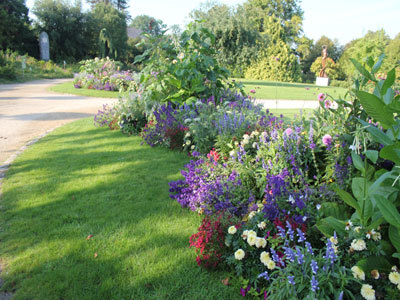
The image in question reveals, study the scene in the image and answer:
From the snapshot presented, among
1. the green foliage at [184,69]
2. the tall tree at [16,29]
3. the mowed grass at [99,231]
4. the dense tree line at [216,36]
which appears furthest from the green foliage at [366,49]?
the tall tree at [16,29]

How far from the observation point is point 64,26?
34.9 metres

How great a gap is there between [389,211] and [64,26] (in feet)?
133

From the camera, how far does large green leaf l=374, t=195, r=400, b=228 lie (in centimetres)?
132

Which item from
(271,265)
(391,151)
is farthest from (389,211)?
(271,265)

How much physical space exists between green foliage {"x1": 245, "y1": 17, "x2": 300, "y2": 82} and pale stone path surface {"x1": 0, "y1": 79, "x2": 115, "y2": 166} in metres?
23.3

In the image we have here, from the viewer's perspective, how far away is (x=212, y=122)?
14.9ft

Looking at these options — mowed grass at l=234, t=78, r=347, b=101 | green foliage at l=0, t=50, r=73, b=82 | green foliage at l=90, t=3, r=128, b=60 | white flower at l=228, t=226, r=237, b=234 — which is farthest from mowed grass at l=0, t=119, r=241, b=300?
green foliage at l=90, t=3, r=128, b=60

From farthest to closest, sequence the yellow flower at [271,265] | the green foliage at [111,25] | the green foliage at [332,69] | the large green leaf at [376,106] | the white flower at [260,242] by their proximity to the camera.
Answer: the green foliage at [332,69] < the green foliage at [111,25] < the white flower at [260,242] < the yellow flower at [271,265] < the large green leaf at [376,106]

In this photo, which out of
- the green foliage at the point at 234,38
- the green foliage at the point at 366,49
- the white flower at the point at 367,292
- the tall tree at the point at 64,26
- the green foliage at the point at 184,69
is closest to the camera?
the white flower at the point at 367,292

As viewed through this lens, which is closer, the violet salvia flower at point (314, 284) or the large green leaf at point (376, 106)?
the large green leaf at point (376, 106)

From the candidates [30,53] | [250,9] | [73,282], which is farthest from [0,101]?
[250,9]

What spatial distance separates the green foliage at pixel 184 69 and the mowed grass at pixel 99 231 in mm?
1421

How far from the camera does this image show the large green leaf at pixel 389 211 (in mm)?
1318

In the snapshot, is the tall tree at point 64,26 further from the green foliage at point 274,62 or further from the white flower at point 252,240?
the white flower at point 252,240
